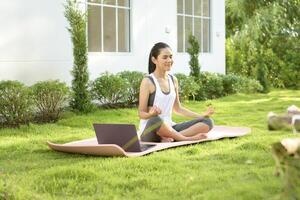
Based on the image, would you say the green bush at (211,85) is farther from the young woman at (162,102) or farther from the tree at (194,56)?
the young woman at (162,102)

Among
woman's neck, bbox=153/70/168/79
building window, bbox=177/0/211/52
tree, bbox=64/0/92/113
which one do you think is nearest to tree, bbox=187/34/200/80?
building window, bbox=177/0/211/52

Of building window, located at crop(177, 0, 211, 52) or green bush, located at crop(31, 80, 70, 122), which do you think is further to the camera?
building window, located at crop(177, 0, 211, 52)

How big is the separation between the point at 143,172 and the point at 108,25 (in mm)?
6750

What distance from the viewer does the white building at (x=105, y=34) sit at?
9109 millimetres

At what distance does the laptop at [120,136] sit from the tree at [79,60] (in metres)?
3.67

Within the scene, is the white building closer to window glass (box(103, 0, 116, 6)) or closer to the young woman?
window glass (box(103, 0, 116, 6))

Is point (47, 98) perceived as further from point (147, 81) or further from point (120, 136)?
point (120, 136)

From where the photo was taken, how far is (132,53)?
1184cm

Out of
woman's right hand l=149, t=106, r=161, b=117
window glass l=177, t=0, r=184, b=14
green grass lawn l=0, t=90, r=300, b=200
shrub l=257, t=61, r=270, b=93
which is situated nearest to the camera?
green grass lawn l=0, t=90, r=300, b=200

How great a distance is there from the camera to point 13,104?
8.12 metres

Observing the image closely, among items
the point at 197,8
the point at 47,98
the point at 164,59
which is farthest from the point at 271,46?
the point at 164,59

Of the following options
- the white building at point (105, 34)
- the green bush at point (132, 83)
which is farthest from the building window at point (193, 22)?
the green bush at point (132, 83)

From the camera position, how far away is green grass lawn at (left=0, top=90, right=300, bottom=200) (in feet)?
13.0

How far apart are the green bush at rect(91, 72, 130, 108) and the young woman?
3.59 meters
